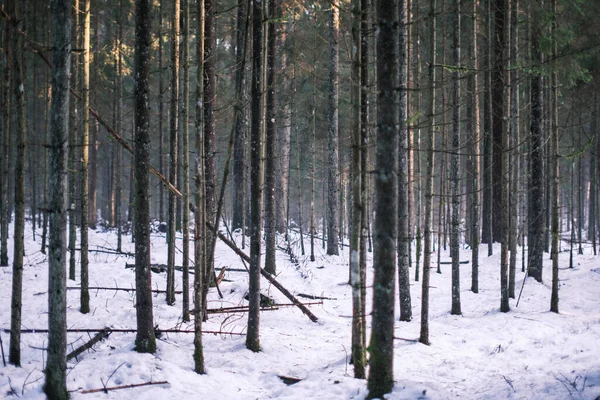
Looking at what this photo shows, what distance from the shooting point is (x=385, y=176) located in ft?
17.9

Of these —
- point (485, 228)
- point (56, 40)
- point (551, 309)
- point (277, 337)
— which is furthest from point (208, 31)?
point (485, 228)

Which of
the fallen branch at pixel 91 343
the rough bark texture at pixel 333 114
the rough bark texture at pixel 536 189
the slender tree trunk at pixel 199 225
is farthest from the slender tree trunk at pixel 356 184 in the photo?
the rough bark texture at pixel 333 114

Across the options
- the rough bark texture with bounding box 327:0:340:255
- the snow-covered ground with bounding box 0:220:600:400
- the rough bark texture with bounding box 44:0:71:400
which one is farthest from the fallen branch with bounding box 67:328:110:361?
the rough bark texture with bounding box 327:0:340:255

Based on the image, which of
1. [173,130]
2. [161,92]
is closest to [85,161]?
[173,130]

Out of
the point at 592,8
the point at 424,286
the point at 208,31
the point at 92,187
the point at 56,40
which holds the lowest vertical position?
the point at 424,286

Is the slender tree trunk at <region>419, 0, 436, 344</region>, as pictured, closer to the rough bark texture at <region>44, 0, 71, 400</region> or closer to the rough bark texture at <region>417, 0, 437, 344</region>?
the rough bark texture at <region>417, 0, 437, 344</region>

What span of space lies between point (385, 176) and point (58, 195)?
13.5ft

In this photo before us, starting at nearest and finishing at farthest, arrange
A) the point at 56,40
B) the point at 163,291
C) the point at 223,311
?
the point at 56,40
the point at 223,311
the point at 163,291

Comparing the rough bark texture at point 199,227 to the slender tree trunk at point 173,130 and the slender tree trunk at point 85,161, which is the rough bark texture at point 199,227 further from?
the slender tree trunk at point 85,161

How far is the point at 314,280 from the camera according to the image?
15.0 metres

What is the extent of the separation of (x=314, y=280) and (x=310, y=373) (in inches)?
294

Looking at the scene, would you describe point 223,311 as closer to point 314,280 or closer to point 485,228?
point 314,280

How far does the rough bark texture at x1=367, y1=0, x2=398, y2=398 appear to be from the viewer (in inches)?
215

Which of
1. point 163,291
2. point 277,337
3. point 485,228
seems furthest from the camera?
point 485,228
